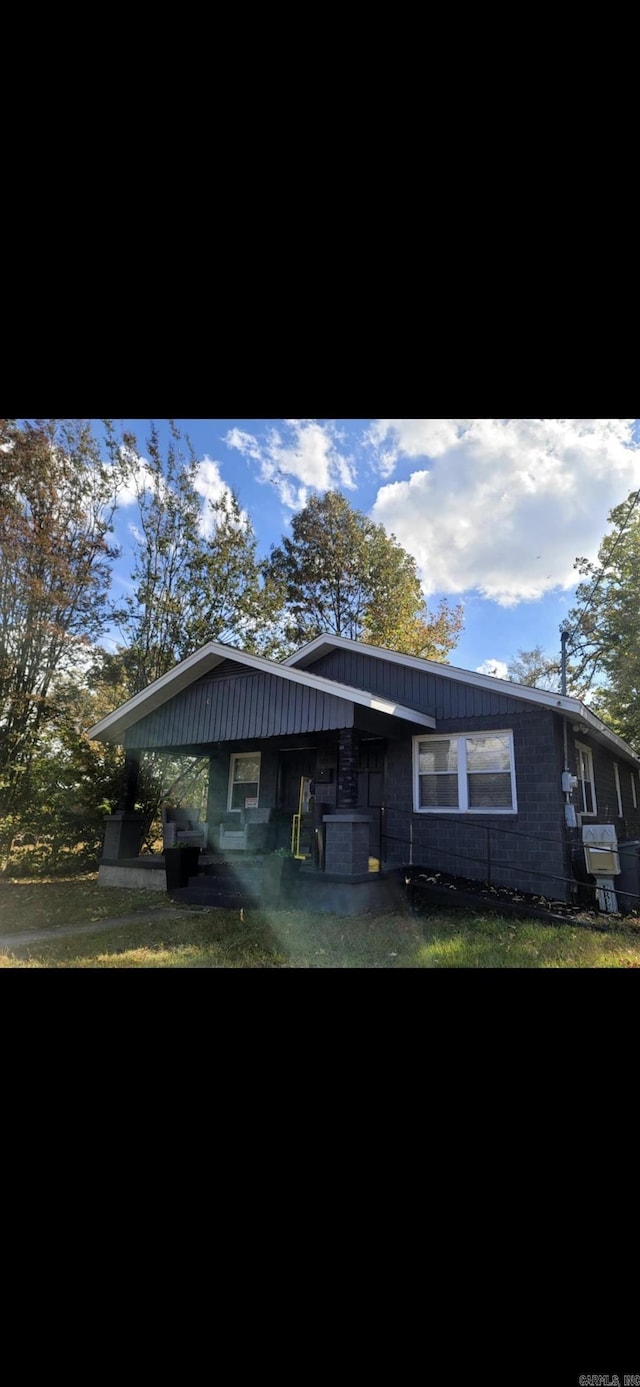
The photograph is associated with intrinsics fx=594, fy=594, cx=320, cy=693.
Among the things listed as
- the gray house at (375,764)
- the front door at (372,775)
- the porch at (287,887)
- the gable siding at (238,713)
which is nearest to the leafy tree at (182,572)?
the gable siding at (238,713)

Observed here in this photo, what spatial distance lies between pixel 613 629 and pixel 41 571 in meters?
12.4

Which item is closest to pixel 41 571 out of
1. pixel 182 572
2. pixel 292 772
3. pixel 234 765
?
pixel 182 572

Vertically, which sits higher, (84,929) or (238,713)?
(238,713)

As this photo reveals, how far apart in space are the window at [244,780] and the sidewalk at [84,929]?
2863mm

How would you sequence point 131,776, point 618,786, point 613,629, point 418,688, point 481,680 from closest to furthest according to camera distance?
1. point 481,680
2. point 418,688
3. point 131,776
4. point 618,786
5. point 613,629

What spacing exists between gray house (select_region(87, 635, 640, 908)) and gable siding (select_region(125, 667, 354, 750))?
0.07 ft

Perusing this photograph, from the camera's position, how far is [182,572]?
576 inches

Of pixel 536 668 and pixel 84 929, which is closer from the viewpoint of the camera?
pixel 84 929

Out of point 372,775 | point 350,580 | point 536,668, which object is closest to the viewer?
point 372,775

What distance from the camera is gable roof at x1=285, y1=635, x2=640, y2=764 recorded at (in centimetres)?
698

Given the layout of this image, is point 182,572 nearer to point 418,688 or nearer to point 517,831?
point 418,688

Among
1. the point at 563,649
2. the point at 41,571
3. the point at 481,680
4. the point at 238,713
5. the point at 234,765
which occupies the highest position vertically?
the point at 41,571
